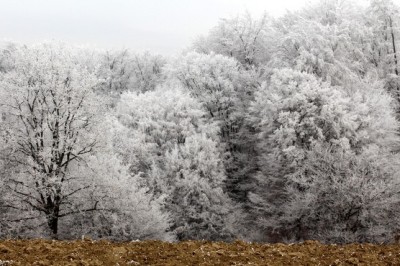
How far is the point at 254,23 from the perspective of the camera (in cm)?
5747

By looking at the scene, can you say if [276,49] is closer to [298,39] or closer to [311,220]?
[298,39]

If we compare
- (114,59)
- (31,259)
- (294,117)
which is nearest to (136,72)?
(114,59)

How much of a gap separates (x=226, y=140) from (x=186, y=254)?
130 feet

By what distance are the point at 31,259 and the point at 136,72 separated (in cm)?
6559

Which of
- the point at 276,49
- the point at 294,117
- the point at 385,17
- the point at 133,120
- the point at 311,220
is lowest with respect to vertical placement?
the point at 311,220

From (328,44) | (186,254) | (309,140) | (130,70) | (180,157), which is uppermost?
(328,44)

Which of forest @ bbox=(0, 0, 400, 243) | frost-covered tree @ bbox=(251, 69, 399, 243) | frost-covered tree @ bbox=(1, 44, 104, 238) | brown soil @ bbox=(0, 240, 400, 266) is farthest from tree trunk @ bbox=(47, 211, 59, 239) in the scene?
frost-covered tree @ bbox=(251, 69, 399, 243)

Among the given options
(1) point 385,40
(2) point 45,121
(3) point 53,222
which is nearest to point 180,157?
(3) point 53,222

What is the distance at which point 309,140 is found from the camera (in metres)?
34.8

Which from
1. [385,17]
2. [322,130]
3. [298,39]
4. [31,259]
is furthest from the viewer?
[385,17]

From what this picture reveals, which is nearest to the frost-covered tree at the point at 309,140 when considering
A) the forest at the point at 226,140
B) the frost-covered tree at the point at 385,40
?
the forest at the point at 226,140

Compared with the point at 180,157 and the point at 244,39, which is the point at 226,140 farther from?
the point at 244,39

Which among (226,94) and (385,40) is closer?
(385,40)

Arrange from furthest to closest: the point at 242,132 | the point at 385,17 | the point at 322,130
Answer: the point at 242,132 → the point at 385,17 → the point at 322,130
